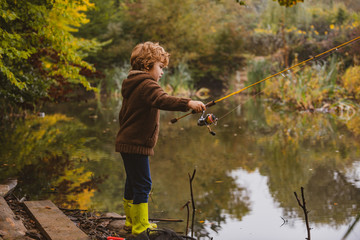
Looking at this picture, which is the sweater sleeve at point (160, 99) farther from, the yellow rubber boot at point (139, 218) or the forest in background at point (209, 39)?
the forest in background at point (209, 39)

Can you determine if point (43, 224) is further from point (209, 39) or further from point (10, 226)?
point (209, 39)

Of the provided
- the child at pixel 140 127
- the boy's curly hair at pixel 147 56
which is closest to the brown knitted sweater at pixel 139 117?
the child at pixel 140 127

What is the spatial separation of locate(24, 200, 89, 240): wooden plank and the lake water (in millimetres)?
464

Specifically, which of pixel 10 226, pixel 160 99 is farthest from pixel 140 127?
pixel 10 226

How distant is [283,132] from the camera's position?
9.41 metres

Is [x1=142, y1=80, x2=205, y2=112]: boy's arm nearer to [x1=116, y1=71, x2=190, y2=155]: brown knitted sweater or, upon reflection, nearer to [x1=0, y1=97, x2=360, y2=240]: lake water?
[x1=116, y1=71, x2=190, y2=155]: brown knitted sweater

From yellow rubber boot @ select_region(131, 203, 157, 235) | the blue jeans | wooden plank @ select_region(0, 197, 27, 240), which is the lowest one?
wooden plank @ select_region(0, 197, 27, 240)

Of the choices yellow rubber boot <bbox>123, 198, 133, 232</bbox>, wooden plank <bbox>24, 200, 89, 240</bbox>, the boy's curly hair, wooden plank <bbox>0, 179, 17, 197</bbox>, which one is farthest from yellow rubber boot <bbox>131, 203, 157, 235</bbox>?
wooden plank <bbox>0, 179, 17, 197</bbox>

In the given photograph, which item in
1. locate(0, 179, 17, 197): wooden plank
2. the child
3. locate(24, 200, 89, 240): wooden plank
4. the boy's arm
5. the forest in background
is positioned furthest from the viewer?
the forest in background

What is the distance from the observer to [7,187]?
4633 mm

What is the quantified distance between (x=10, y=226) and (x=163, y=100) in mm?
1429

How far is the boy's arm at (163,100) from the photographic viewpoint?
3.28 meters

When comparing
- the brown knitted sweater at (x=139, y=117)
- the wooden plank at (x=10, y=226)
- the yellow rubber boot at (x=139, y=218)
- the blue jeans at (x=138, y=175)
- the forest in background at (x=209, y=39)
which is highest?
the forest in background at (x=209, y=39)

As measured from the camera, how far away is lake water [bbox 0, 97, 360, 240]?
4121mm
